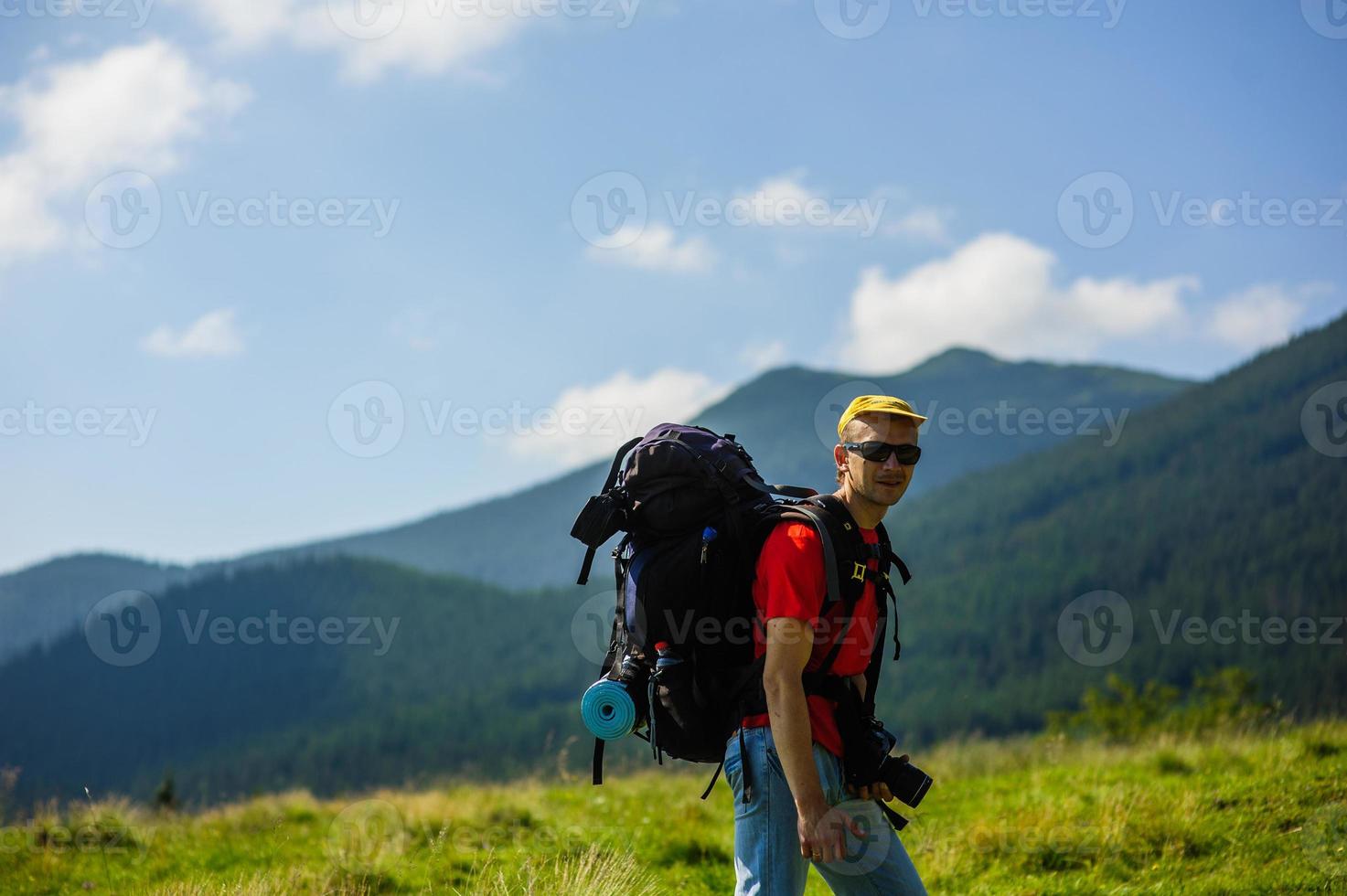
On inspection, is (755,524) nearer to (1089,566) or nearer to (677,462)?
(677,462)

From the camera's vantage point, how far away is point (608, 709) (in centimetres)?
370

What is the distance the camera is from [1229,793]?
781cm

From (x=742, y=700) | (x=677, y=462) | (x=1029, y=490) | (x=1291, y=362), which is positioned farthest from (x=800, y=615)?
(x=1291, y=362)

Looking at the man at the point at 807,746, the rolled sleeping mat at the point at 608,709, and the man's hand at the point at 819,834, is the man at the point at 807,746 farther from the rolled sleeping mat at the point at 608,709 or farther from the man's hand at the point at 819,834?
the rolled sleeping mat at the point at 608,709

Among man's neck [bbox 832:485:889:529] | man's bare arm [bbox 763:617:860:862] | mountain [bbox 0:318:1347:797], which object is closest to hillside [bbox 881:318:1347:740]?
mountain [bbox 0:318:1347:797]

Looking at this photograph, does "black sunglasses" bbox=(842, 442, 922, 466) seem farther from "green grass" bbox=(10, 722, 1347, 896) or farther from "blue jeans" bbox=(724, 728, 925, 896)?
"green grass" bbox=(10, 722, 1347, 896)

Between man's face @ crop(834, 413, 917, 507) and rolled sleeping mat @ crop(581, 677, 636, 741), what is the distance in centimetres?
112

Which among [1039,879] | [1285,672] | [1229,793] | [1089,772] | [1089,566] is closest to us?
[1039,879]

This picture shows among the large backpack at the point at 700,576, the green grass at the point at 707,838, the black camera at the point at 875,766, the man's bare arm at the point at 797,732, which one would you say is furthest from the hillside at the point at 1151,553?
the man's bare arm at the point at 797,732

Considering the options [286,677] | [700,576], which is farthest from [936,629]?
[700,576]

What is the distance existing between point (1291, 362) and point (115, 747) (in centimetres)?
20021

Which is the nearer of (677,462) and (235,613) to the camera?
(677,462)

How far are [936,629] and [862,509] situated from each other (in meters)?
133

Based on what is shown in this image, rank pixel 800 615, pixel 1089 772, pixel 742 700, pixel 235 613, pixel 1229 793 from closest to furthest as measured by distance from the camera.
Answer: pixel 800 615
pixel 742 700
pixel 1229 793
pixel 1089 772
pixel 235 613
